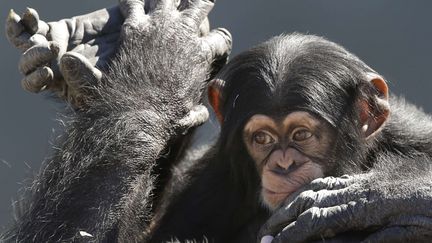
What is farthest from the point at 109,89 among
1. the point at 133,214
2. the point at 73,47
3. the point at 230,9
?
the point at 230,9

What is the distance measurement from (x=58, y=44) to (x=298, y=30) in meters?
2.77

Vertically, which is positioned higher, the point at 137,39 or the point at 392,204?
the point at 392,204

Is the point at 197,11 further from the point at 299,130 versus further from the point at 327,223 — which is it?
the point at 327,223

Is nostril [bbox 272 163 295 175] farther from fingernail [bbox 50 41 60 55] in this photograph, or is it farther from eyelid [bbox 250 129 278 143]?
fingernail [bbox 50 41 60 55]

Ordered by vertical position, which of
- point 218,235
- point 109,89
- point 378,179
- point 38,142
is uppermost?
point 378,179

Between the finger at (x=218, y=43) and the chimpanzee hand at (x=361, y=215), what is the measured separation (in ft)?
5.66

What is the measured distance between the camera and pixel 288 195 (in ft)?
18.7

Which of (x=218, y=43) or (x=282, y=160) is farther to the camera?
(x=218, y=43)

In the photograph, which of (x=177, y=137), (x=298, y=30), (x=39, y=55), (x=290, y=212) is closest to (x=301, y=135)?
(x=177, y=137)

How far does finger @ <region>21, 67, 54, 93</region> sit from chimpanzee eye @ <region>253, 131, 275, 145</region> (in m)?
1.08

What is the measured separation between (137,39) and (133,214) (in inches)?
39.0

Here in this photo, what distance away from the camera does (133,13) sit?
6.49 m

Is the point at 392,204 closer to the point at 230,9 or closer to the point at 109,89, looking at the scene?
the point at 109,89

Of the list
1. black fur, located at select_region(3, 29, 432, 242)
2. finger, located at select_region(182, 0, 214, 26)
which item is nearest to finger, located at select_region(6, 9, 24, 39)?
black fur, located at select_region(3, 29, 432, 242)
